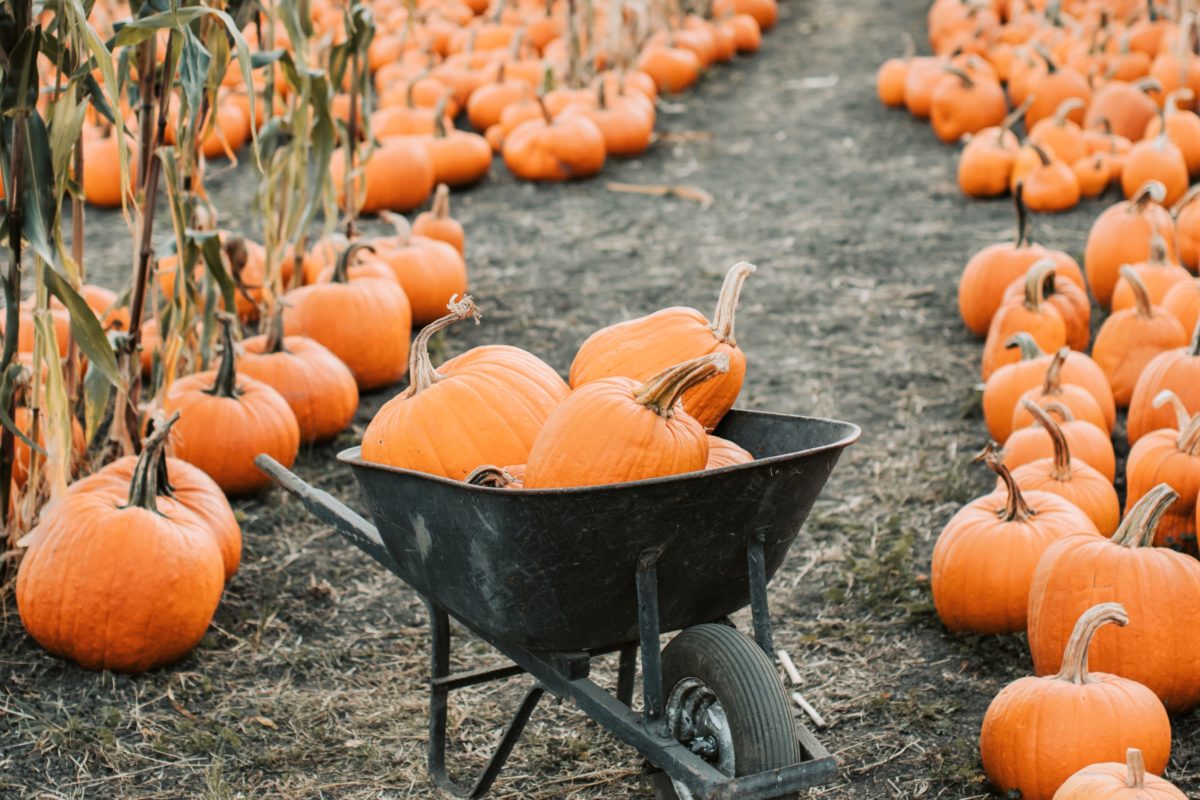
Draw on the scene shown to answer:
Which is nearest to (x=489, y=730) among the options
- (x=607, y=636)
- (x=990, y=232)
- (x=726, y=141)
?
(x=607, y=636)

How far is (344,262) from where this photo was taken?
5008mm

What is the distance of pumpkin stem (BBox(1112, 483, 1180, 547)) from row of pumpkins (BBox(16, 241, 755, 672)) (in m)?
0.98

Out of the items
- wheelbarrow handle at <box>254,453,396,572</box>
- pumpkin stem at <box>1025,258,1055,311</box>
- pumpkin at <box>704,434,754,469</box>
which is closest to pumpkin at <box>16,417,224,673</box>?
wheelbarrow handle at <box>254,453,396,572</box>

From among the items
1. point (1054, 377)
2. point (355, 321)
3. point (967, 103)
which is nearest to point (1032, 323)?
point (1054, 377)

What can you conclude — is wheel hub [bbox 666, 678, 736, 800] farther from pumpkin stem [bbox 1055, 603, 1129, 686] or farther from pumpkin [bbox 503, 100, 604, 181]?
pumpkin [bbox 503, 100, 604, 181]

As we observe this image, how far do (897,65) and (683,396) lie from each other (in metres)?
7.54

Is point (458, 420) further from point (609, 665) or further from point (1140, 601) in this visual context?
point (1140, 601)

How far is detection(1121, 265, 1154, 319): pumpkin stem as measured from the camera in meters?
4.23

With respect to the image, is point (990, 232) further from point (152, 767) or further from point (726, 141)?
point (152, 767)

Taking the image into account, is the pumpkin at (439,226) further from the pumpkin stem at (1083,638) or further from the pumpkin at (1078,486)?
the pumpkin stem at (1083,638)

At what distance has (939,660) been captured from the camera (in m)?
3.29

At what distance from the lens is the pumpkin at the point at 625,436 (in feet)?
7.06

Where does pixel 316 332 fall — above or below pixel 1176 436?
below

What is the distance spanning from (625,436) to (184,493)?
1.76 metres
